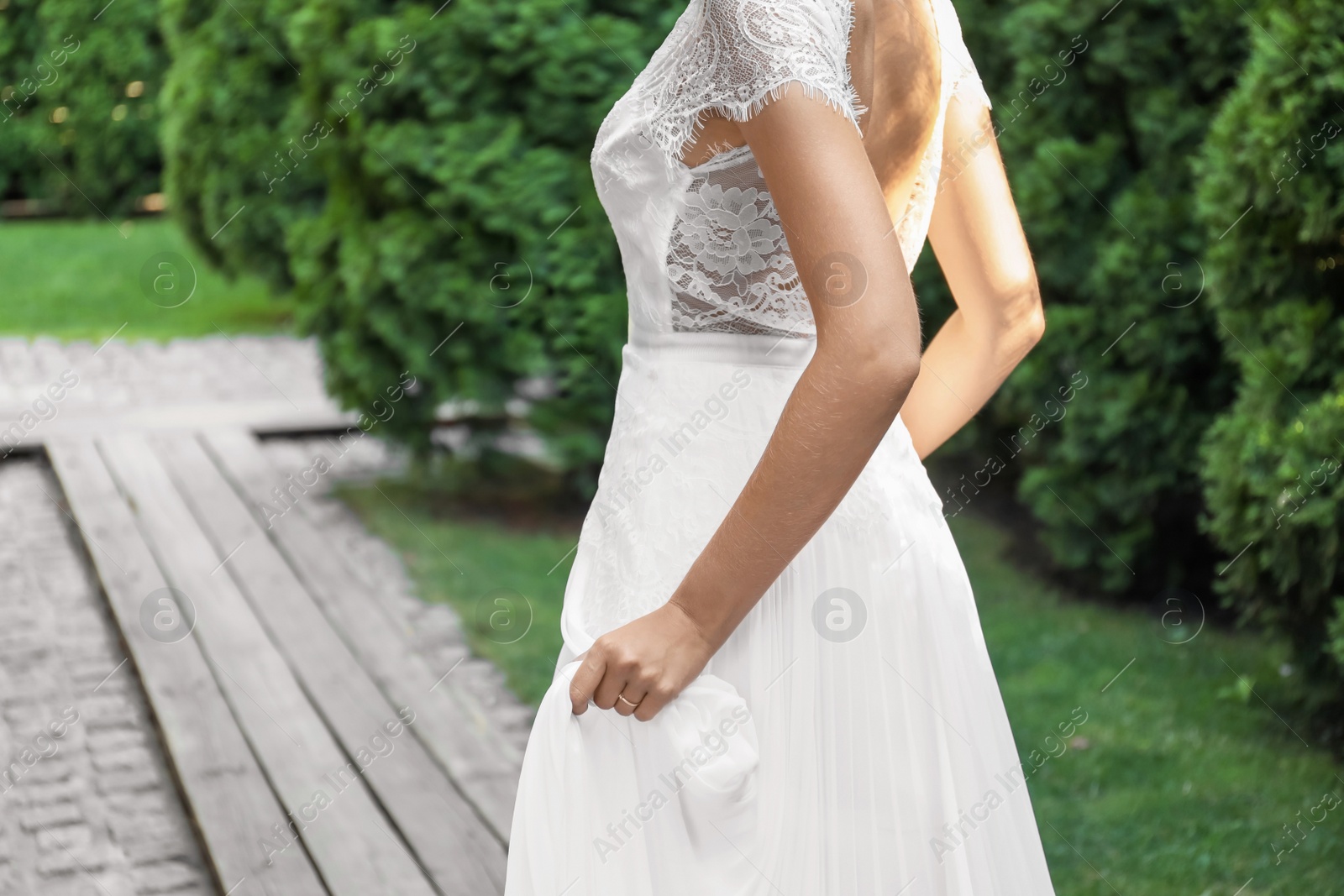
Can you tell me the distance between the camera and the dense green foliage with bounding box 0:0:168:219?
13734 mm

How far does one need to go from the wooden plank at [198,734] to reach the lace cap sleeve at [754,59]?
2.43m

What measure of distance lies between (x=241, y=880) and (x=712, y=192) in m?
2.48

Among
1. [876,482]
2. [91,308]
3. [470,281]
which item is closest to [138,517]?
[470,281]

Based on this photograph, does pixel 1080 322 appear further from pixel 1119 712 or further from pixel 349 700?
pixel 349 700

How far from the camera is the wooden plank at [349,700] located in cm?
329

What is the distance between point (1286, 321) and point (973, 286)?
91.7 inches

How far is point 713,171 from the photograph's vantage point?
139cm

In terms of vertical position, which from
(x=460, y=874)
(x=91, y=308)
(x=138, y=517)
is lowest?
(x=91, y=308)

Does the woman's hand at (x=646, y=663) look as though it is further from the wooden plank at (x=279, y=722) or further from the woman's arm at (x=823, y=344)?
the wooden plank at (x=279, y=722)

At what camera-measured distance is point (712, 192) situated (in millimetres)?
1408

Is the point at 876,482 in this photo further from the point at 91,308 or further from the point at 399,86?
the point at 91,308

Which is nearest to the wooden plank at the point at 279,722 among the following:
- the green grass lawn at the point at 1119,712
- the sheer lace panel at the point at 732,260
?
the green grass lawn at the point at 1119,712

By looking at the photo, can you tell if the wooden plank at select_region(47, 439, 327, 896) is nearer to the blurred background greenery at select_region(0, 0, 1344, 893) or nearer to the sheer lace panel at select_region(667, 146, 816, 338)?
the blurred background greenery at select_region(0, 0, 1344, 893)

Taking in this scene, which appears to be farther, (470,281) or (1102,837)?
(470,281)
